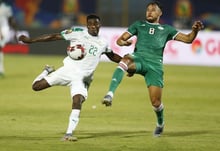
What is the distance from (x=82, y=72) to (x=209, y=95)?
29.0ft

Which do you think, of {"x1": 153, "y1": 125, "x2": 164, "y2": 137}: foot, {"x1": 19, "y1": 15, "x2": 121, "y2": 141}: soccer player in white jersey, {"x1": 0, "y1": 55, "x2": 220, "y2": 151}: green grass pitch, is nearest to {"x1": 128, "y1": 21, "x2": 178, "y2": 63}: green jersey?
{"x1": 19, "y1": 15, "x2": 121, "y2": 141}: soccer player in white jersey

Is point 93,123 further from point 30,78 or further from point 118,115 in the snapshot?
point 30,78

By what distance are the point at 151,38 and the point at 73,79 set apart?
61.7 inches

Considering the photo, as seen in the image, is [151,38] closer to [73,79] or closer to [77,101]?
[73,79]

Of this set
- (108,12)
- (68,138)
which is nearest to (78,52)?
(68,138)

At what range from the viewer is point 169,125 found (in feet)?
46.6

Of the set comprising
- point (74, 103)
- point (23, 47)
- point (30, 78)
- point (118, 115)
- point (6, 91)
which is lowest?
point (23, 47)

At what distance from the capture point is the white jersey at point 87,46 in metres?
12.3

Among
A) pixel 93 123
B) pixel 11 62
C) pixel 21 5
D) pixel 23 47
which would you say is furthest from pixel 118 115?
pixel 21 5

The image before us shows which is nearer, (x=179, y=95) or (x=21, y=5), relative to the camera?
(x=179, y=95)

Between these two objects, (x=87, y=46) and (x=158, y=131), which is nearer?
(x=87, y=46)

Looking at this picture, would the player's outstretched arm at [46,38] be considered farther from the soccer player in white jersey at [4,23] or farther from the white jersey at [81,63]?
the soccer player in white jersey at [4,23]

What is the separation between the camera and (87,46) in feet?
40.2

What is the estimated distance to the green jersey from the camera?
12547 mm
